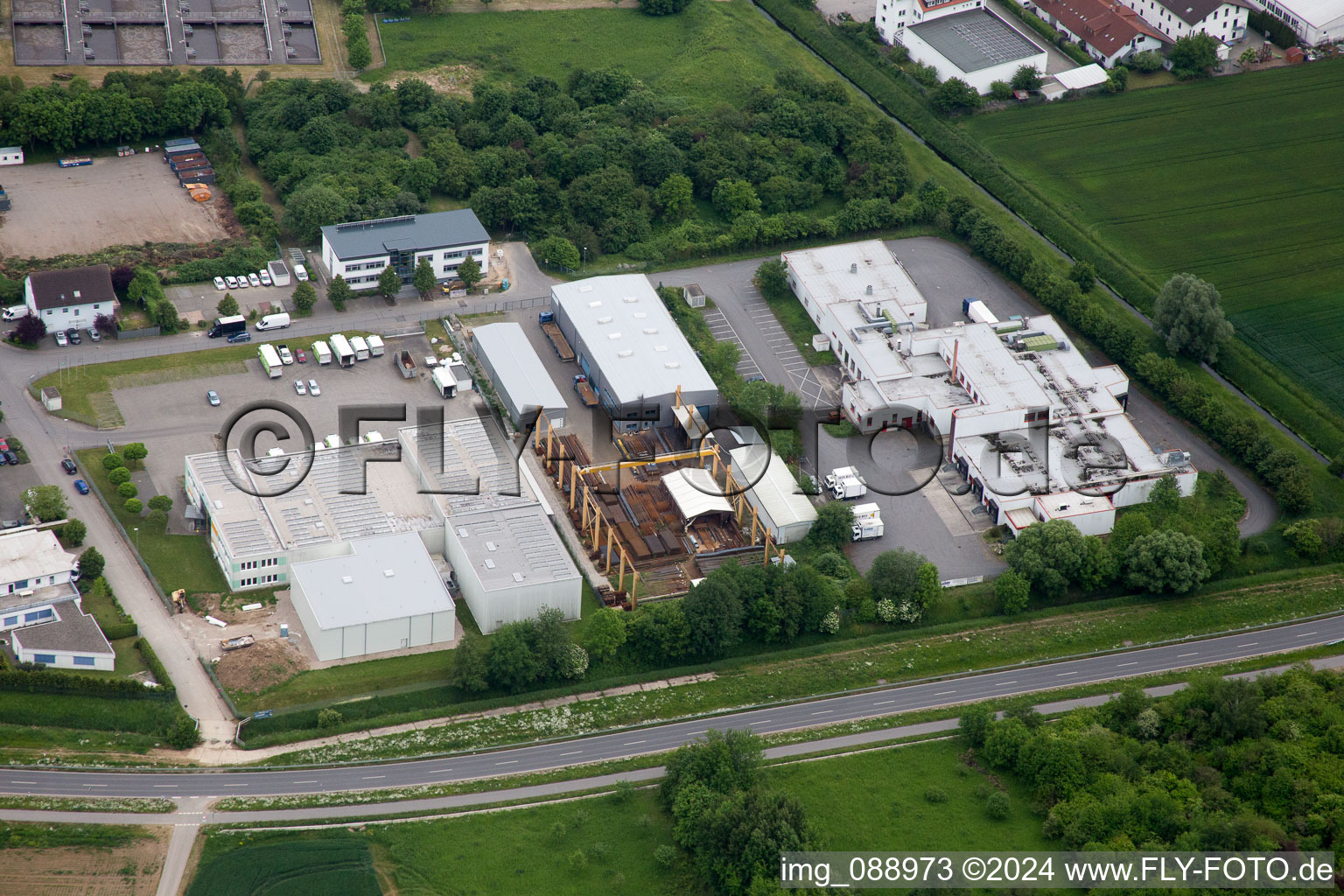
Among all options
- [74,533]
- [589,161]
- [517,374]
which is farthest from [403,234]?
[74,533]

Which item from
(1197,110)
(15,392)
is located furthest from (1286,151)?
(15,392)

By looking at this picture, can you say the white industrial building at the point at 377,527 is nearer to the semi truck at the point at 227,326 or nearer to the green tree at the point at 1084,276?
the semi truck at the point at 227,326

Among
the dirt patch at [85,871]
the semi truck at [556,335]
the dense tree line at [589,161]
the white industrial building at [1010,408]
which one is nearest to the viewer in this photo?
the dirt patch at [85,871]

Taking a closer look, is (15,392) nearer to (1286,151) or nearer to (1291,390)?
(1291,390)

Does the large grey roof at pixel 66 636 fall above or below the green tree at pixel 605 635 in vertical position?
above

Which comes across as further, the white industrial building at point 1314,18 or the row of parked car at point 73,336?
the white industrial building at point 1314,18

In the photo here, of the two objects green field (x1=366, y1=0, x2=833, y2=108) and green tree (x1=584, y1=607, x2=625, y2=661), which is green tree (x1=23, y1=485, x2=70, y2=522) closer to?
green tree (x1=584, y1=607, x2=625, y2=661)

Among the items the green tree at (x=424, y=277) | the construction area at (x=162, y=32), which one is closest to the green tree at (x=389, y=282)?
the green tree at (x=424, y=277)
